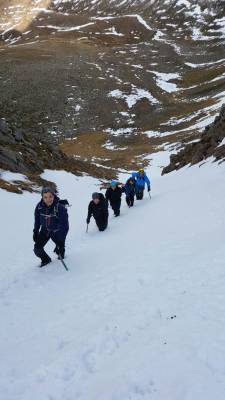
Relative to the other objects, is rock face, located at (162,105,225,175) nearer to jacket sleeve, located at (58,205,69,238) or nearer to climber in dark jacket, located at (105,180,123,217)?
climber in dark jacket, located at (105,180,123,217)

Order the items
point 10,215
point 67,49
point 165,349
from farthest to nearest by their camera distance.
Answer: point 67,49 → point 10,215 → point 165,349

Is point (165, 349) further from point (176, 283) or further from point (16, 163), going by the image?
point (16, 163)

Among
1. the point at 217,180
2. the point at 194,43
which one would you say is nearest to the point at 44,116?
the point at 217,180

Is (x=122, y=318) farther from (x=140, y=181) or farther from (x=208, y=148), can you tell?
(x=208, y=148)

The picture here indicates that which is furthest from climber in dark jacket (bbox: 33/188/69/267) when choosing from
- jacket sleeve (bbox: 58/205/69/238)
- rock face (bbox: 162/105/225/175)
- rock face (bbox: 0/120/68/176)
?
rock face (bbox: 0/120/68/176)

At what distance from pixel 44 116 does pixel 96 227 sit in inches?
A: 3243

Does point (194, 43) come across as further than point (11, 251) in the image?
Yes

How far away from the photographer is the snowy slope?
16.0 ft

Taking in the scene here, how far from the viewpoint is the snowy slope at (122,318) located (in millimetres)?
4887

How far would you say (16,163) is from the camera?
28.5 metres

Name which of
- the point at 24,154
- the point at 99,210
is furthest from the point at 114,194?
the point at 24,154

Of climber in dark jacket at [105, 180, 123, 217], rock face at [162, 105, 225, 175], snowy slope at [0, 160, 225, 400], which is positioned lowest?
rock face at [162, 105, 225, 175]

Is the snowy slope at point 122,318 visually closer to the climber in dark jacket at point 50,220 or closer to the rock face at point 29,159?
the climber in dark jacket at point 50,220

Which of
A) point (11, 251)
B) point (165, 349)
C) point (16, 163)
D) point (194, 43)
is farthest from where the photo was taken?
Answer: point (194, 43)
